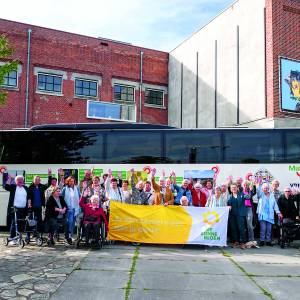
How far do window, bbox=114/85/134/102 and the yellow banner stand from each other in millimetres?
17485

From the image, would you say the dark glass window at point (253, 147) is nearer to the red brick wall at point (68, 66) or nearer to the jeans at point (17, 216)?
the jeans at point (17, 216)

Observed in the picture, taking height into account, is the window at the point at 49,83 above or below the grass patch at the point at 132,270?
above

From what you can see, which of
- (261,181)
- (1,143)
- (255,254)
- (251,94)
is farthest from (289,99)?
(1,143)

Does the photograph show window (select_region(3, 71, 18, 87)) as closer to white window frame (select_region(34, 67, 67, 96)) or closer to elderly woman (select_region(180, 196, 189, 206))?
white window frame (select_region(34, 67, 67, 96))

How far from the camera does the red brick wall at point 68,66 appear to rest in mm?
25891

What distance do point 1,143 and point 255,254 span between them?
30.2 ft

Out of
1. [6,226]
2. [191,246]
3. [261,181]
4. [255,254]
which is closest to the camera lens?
[255,254]

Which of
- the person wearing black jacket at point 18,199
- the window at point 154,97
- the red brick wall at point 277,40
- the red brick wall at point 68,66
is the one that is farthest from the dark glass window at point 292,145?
the window at point 154,97

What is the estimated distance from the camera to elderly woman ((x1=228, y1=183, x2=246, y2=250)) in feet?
40.8

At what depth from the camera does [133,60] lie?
97.8ft

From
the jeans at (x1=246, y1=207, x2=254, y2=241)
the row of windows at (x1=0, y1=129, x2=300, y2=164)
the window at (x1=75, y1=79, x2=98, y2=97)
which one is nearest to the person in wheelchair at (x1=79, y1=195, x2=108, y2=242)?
the row of windows at (x1=0, y1=129, x2=300, y2=164)

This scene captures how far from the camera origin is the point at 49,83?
1066 inches

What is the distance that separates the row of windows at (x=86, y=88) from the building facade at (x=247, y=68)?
2.71 metres

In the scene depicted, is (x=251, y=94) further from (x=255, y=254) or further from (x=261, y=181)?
(x=255, y=254)
